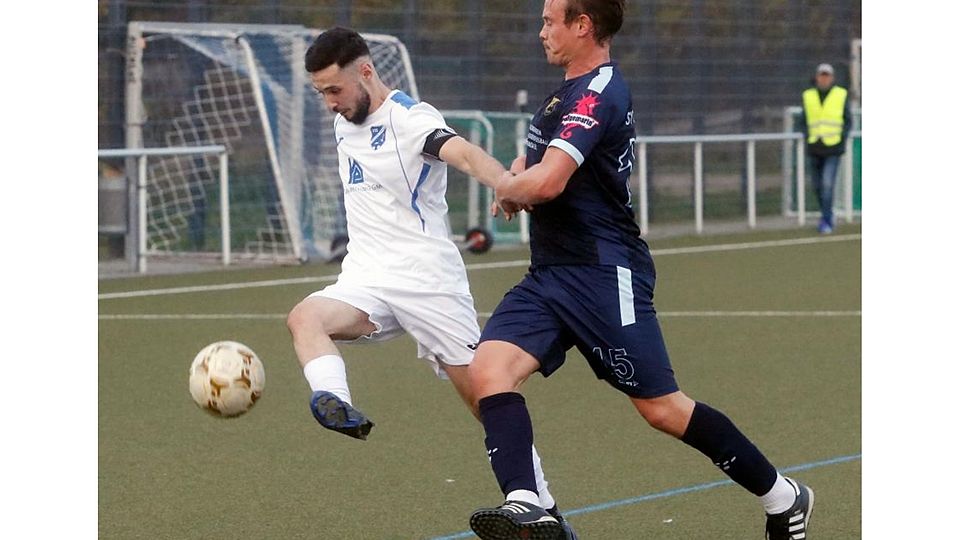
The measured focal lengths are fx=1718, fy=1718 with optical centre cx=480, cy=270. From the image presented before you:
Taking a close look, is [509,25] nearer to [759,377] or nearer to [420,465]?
[759,377]

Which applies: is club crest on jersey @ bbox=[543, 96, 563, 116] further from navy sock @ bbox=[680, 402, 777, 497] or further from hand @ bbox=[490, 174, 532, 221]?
navy sock @ bbox=[680, 402, 777, 497]

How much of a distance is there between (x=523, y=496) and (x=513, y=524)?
0.20m

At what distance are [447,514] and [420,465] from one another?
99 cm

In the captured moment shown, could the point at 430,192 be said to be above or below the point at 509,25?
below

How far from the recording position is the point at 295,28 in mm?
17672

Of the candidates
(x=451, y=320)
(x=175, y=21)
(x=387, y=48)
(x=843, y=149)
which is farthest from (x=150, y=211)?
(x=451, y=320)

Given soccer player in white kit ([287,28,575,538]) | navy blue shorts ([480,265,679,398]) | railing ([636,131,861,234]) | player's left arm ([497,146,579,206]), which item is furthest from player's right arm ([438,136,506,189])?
railing ([636,131,861,234])

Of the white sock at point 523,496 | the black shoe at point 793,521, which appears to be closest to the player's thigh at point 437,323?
the white sock at point 523,496

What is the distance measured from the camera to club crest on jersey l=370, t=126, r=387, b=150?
6598mm

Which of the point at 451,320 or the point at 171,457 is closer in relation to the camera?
the point at 451,320

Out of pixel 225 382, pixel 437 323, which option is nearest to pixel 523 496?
pixel 437 323

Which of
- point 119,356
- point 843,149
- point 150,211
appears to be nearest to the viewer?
point 119,356

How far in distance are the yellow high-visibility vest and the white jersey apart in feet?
46.7

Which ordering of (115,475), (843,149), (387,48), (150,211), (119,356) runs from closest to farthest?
(115,475), (119,356), (150,211), (387,48), (843,149)
